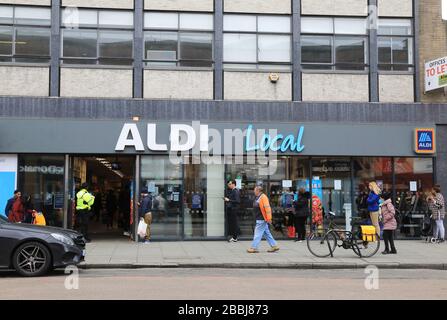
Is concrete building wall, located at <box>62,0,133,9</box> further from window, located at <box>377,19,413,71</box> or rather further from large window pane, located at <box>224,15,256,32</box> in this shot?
window, located at <box>377,19,413,71</box>

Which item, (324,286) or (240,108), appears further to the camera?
(240,108)

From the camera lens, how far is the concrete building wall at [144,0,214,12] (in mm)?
19047

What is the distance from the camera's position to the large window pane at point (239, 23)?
19.4m

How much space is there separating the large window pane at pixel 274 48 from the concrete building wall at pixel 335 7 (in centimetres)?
124

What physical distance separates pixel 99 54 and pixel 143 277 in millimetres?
9603

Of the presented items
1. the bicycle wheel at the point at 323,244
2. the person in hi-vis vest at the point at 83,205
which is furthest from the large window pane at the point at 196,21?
the bicycle wheel at the point at 323,244

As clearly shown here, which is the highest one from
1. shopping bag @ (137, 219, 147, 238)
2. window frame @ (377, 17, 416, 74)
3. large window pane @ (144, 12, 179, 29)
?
large window pane @ (144, 12, 179, 29)

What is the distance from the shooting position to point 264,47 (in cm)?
1944

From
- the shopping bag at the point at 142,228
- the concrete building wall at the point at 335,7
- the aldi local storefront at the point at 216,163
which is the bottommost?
the shopping bag at the point at 142,228

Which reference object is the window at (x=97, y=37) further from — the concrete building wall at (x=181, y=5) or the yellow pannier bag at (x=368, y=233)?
the yellow pannier bag at (x=368, y=233)

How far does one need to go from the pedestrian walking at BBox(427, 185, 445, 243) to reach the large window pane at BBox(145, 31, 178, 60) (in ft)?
30.7

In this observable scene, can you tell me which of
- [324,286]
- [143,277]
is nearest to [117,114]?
[143,277]

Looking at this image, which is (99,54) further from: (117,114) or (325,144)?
(325,144)

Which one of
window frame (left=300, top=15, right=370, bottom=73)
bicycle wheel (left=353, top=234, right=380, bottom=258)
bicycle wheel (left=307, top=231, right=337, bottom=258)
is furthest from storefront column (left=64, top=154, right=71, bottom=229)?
bicycle wheel (left=353, top=234, right=380, bottom=258)
